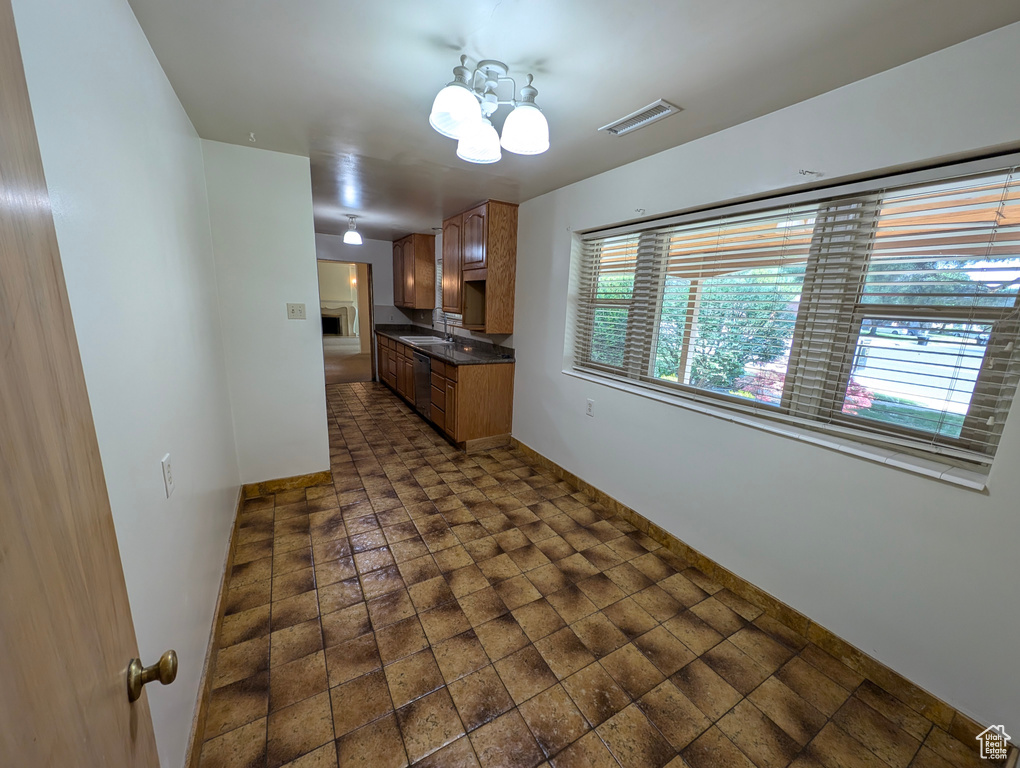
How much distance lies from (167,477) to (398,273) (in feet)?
17.1

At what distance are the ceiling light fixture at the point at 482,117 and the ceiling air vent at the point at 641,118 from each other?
0.58 meters

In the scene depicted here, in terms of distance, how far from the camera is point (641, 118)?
1860 millimetres

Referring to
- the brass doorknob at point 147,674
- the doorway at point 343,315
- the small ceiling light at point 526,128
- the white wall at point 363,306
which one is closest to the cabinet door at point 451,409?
the small ceiling light at point 526,128

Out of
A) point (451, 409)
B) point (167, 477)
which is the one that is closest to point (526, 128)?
point (167, 477)

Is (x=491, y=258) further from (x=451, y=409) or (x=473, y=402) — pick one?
(x=451, y=409)

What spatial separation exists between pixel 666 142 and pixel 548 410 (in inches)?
81.4

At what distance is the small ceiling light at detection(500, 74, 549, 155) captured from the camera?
144 cm

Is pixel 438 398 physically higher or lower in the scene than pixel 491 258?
lower

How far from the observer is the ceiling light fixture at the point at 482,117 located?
1.35m

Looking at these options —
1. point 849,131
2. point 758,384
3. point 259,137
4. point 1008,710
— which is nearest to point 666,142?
point 849,131

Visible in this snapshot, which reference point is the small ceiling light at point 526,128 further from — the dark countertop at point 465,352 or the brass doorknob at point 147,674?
the dark countertop at point 465,352

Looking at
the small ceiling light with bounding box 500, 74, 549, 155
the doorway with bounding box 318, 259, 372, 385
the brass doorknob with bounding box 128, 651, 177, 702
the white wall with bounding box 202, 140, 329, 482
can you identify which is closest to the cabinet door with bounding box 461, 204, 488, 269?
the white wall with bounding box 202, 140, 329, 482

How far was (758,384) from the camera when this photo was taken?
1988mm

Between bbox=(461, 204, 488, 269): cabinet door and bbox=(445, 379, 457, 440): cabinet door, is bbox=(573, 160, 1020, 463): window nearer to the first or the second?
bbox=(461, 204, 488, 269): cabinet door
